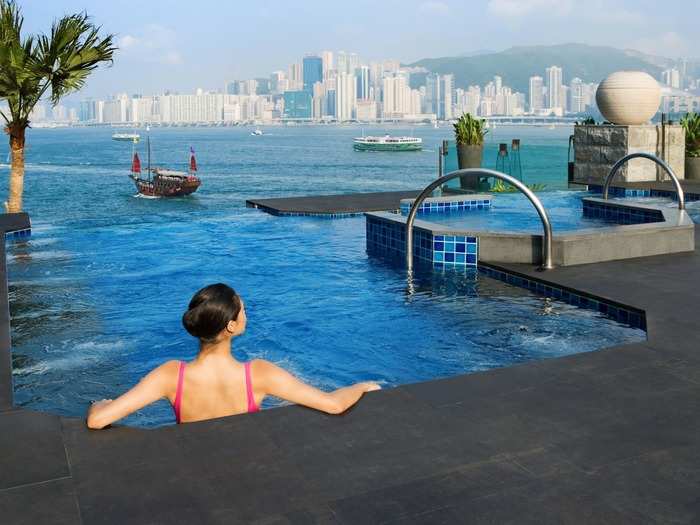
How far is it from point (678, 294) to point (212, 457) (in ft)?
19.5

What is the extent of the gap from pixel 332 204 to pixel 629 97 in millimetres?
8441

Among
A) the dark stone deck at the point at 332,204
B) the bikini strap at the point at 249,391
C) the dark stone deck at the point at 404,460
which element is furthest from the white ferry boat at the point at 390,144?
the bikini strap at the point at 249,391

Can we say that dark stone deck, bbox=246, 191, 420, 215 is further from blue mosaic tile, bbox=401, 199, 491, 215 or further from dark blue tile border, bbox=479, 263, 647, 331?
dark blue tile border, bbox=479, 263, 647, 331

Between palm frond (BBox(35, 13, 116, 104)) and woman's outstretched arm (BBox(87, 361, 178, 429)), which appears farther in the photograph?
palm frond (BBox(35, 13, 116, 104))

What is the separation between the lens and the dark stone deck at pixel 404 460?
11.7ft

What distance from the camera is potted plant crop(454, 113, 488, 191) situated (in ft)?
75.4

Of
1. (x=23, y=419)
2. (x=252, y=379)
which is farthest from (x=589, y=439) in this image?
(x=23, y=419)

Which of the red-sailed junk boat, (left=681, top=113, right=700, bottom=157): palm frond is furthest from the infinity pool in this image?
the red-sailed junk boat

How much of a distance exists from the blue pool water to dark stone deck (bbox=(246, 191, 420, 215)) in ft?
2.11

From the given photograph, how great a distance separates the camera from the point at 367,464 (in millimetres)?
4055

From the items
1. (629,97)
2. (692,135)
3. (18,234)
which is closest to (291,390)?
(18,234)

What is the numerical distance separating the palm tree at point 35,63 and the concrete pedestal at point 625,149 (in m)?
12.6

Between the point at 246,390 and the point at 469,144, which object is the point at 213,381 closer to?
the point at 246,390

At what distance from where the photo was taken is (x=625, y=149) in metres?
21.3
